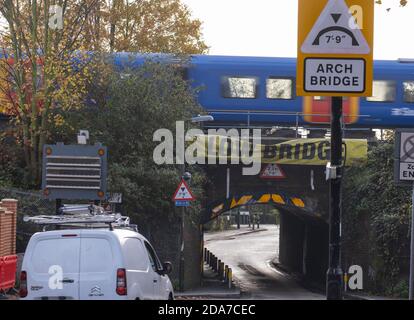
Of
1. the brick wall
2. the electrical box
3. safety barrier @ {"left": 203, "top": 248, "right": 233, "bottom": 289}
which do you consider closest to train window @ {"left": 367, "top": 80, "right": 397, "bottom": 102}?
safety barrier @ {"left": 203, "top": 248, "right": 233, "bottom": 289}

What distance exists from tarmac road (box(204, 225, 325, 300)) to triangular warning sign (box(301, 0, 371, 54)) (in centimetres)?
1814

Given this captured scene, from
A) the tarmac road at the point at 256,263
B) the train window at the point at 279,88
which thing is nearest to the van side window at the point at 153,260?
the tarmac road at the point at 256,263

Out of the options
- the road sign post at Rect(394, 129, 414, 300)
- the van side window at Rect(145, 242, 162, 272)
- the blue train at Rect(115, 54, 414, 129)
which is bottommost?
the van side window at Rect(145, 242, 162, 272)

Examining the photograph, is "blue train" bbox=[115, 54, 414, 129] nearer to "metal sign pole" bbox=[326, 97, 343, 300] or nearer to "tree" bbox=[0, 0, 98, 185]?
"tree" bbox=[0, 0, 98, 185]

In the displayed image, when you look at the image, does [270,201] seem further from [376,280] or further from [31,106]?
[31,106]

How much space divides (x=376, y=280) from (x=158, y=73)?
1031cm

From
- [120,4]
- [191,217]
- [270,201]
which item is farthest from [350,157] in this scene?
[120,4]

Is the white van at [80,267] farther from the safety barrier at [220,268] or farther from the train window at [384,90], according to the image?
the train window at [384,90]

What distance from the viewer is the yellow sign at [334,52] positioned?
11.5 meters

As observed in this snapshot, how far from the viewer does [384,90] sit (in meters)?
33.9

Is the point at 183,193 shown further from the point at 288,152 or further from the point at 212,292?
the point at 288,152

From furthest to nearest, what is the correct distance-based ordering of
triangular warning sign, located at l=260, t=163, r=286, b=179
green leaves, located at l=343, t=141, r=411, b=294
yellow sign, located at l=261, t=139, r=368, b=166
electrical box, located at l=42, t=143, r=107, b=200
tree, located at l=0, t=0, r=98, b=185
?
triangular warning sign, located at l=260, t=163, r=286, b=179 → yellow sign, located at l=261, t=139, r=368, b=166 → green leaves, located at l=343, t=141, r=411, b=294 → tree, located at l=0, t=0, r=98, b=185 → electrical box, located at l=42, t=143, r=107, b=200

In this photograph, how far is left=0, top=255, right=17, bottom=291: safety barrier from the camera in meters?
22.3
